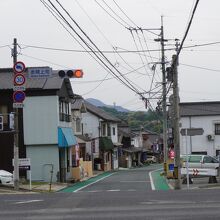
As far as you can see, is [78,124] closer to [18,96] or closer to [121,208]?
[18,96]

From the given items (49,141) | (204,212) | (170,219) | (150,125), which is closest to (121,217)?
(170,219)

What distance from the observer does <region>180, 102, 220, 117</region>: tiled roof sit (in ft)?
214

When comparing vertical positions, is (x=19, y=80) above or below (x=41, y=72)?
below

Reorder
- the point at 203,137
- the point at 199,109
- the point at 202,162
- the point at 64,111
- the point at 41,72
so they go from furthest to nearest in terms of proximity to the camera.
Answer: the point at 199,109 < the point at 203,137 < the point at 64,111 < the point at 202,162 < the point at 41,72

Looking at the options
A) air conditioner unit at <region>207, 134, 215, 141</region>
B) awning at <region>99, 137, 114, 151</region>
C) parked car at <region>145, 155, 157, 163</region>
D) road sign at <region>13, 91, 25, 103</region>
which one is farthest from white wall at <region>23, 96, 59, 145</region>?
parked car at <region>145, 155, 157, 163</region>

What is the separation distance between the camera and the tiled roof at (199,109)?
65125 mm

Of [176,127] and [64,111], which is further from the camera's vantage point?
[64,111]

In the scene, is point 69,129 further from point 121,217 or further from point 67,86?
point 121,217

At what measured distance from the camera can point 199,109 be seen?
217 feet

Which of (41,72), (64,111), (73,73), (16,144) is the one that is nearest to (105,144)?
(64,111)

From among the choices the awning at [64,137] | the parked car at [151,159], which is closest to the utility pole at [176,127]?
the awning at [64,137]

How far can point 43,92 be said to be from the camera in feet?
124

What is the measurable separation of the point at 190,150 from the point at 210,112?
208 inches

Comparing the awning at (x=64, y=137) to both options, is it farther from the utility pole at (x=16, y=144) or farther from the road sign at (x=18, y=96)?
the road sign at (x=18, y=96)
